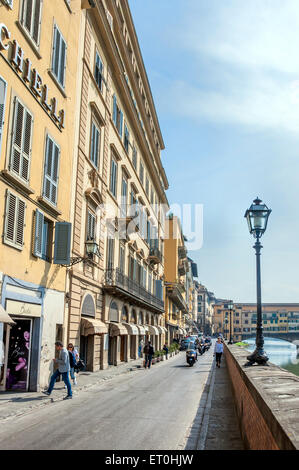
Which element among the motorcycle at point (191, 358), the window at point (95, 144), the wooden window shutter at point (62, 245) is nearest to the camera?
the wooden window shutter at point (62, 245)

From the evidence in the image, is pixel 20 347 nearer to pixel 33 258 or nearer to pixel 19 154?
pixel 33 258

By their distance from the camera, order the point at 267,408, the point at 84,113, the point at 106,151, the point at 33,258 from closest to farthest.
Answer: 1. the point at 267,408
2. the point at 33,258
3. the point at 84,113
4. the point at 106,151

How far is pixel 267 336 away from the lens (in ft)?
516

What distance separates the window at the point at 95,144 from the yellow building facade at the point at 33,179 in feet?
12.3

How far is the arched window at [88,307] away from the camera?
68.7ft

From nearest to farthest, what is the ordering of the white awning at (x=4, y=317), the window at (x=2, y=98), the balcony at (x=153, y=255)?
the white awning at (x=4, y=317) < the window at (x=2, y=98) < the balcony at (x=153, y=255)

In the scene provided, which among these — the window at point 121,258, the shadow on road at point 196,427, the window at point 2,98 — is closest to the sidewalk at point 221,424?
the shadow on road at point 196,427

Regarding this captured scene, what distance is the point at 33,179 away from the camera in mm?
14656

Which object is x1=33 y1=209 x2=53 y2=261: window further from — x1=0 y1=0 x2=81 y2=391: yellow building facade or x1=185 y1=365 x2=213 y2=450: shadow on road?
x1=185 y1=365 x2=213 y2=450: shadow on road

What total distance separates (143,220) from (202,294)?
11954 cm

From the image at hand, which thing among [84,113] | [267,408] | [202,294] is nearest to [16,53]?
[84,113]

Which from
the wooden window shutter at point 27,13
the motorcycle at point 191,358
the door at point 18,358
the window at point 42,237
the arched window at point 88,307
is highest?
the wooden window shutter at point 27,13

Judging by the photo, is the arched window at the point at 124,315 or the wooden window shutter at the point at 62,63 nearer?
the wooden window shutter at the point at 62,63

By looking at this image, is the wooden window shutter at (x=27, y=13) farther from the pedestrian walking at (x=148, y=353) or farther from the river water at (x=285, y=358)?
the river water at (x=285, y=358)
